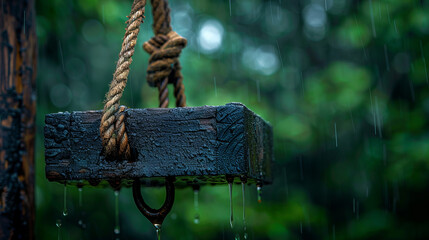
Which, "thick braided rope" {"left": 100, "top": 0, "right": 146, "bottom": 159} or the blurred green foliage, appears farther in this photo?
the blurred green foliage

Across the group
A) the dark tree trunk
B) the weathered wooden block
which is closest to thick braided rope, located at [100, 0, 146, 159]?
the weathered wooden block

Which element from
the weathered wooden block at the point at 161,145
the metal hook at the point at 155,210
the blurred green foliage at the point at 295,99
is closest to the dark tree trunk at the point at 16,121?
the weathered wooden block at the point at 161,145

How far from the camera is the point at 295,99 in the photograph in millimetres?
2867

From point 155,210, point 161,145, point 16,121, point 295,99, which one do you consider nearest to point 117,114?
point 161,145

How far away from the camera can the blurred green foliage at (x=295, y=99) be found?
247cm

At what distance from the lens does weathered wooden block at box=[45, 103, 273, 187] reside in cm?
79

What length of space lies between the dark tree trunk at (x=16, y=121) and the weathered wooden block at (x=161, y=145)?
10.9 inches

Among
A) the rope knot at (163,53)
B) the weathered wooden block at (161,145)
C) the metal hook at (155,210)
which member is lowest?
the metal hook at (155,210)

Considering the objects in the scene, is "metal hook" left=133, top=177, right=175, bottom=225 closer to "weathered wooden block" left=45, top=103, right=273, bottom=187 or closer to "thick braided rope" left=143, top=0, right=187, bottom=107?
"weathered wooden block" left=45, top=103, right=273, bottom=187

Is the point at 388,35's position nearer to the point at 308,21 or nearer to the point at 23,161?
the point at 308,21

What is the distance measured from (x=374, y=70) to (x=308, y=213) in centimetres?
106

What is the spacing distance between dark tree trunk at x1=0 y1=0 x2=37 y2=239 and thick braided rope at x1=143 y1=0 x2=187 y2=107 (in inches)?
14.2

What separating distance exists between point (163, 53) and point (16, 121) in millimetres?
434

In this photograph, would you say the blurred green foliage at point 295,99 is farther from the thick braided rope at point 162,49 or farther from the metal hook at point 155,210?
the metal hook at point 155,210
